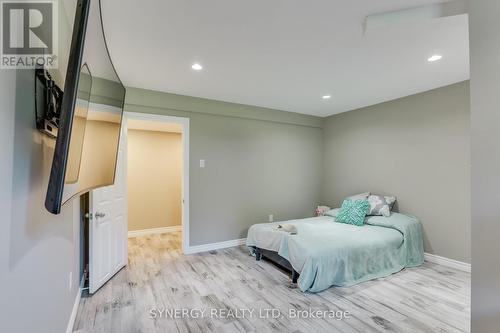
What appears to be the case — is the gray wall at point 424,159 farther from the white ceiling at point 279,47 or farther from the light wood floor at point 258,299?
the light wood floor at point 258,299

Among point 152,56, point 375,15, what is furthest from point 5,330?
point 375,15

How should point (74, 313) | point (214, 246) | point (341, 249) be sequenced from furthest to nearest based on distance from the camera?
point (214, 246) → point (341, 249) → point (74, 313)

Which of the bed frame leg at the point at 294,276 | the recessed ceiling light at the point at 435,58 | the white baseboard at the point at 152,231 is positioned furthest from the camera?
the white baseboard at the point at 152,231

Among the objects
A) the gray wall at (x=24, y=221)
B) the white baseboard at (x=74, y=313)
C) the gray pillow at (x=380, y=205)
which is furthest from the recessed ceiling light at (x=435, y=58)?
the white baseboard at (x=74, y=313)

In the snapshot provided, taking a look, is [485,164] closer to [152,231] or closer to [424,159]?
[424,159]

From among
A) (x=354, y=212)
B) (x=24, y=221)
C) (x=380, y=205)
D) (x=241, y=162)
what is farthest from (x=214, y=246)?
(x=24, y=221)

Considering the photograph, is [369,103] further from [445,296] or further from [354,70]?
[445,296]

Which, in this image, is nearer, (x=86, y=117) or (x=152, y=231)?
(x=86, y=117)

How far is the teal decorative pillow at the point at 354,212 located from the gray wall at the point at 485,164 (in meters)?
2.37

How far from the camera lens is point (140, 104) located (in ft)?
11.5

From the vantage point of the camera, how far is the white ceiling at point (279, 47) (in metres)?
1.80

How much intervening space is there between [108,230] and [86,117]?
210cm

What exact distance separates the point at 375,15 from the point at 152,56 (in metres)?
2.12

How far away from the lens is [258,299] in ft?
8.17
